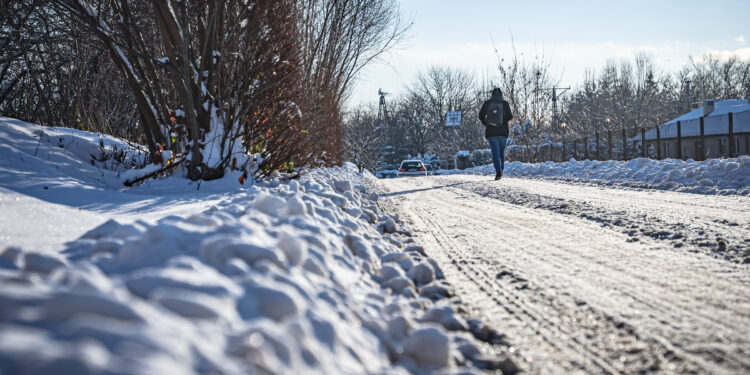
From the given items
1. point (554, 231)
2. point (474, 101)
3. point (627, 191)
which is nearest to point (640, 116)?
point (474, 101)

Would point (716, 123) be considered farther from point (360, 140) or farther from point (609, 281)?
point (609, 281)

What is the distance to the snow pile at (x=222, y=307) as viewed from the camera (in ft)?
3.43

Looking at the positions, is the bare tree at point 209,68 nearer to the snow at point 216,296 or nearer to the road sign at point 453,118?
the snow at point 216,296

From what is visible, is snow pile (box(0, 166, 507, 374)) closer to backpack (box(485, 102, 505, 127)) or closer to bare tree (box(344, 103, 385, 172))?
backpack (box(485, 102, 505, 127))

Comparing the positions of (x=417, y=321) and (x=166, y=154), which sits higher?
(x=166, y=154)

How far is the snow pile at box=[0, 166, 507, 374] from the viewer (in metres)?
1.05

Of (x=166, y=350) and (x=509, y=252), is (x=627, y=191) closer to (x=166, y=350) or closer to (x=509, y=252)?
(x=509, y=252)

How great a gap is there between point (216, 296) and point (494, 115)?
11.6 metres

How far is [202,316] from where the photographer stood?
128 centimetres

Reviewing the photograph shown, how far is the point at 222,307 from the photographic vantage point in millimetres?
1349

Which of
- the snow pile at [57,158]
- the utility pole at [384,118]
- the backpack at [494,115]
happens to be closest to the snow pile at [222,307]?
the snow pile at [57,158]

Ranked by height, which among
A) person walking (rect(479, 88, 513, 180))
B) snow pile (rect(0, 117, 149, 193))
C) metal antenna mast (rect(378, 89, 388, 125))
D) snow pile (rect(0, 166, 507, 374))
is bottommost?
snow pile (rect(0, 166, 507, 374))

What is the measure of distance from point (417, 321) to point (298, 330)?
745 mm

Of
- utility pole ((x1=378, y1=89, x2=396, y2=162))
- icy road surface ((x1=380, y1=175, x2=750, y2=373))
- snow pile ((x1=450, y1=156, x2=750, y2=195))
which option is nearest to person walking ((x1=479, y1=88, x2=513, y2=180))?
snow pile ((x1=450, y1=156, x2=750, y2=195))
